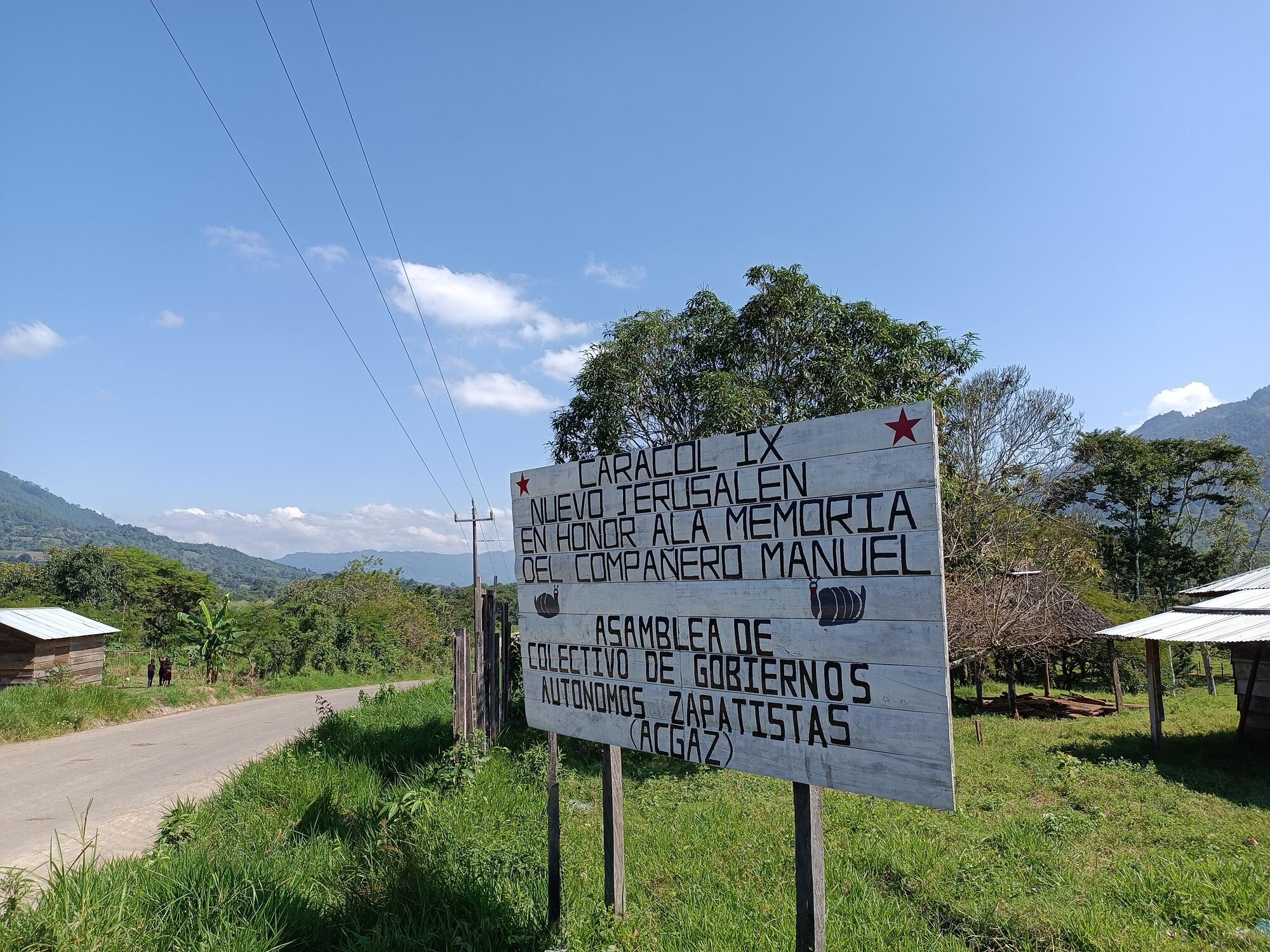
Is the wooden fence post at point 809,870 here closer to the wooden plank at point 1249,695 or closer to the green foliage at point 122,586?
the wooden plank at point 1249,695

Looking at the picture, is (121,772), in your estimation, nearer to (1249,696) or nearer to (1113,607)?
(1249,696)

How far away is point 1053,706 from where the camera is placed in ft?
57.9

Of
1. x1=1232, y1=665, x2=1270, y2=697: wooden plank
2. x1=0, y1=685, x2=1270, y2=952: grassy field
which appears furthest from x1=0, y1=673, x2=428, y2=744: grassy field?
x1=1232, y1=665, x2=1270, y2=697: wooden plank

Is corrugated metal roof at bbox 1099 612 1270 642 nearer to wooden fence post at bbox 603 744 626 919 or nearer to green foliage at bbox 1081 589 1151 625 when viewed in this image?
wooden fence post at bbox 603 744 626 919

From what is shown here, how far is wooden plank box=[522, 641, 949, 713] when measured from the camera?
2715 millimetres

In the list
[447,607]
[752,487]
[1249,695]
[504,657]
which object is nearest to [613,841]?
[752,487]

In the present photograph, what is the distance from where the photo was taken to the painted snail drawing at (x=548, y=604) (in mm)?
4375

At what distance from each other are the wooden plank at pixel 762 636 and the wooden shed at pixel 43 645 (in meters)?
17.4

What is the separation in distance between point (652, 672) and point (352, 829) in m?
3.64

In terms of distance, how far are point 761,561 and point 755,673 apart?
0.51 m

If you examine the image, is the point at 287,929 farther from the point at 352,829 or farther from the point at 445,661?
the point at 445,661

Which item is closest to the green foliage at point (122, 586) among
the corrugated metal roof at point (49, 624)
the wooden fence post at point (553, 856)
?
the corrugated metal roof at point (49, 624)

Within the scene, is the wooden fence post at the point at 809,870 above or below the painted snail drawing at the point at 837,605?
below

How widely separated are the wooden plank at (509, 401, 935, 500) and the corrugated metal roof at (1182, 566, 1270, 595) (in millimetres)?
15856
